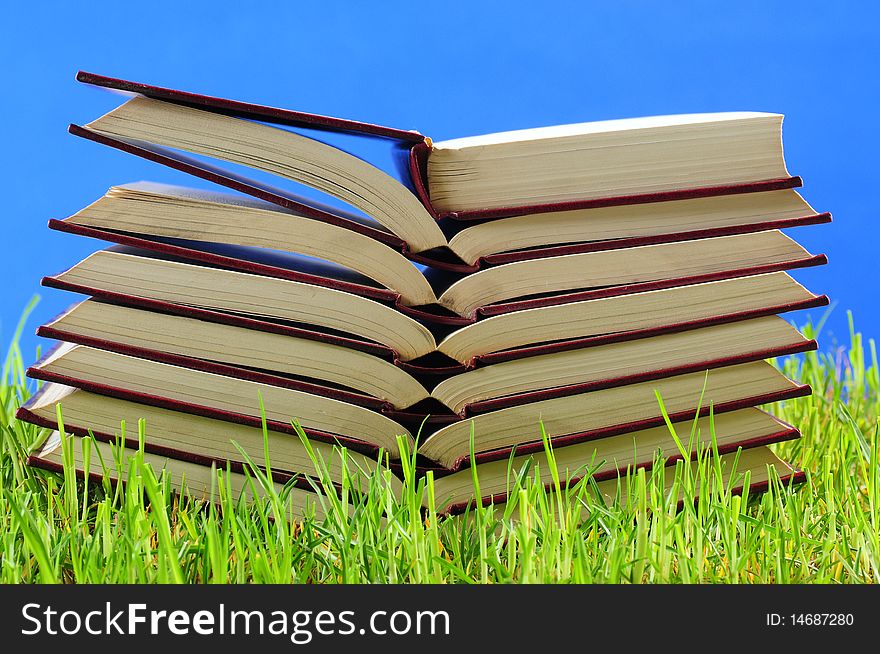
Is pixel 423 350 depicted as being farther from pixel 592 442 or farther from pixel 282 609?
pixel 282 609

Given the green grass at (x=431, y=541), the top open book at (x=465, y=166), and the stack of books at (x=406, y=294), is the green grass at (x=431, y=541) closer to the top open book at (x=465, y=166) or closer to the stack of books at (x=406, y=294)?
the stack of books at (x=406, y=294)

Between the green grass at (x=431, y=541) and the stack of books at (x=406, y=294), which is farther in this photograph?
the stack of books at (x=406, y=294)

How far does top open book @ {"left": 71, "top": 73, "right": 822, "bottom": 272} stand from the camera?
1.31 m

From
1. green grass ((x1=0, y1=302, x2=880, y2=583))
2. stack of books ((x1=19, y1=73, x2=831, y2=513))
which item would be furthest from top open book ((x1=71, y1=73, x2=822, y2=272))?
green grass ((x1=0, y1=302, x2=880, y2=583))

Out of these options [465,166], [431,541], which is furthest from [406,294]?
[431,541]

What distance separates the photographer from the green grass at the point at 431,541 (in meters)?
1.08

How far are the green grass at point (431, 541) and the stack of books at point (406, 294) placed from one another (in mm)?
97

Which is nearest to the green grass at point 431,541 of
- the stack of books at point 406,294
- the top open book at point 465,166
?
the stack of books at point 406,294

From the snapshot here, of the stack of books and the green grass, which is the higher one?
the stack of books

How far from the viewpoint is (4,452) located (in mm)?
1685

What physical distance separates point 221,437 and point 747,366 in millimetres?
888

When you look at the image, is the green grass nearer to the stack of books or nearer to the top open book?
the stack of books

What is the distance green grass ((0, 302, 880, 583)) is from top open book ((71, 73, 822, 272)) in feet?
1.28

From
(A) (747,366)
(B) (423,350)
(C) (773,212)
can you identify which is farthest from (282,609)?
(C) (773,212)
